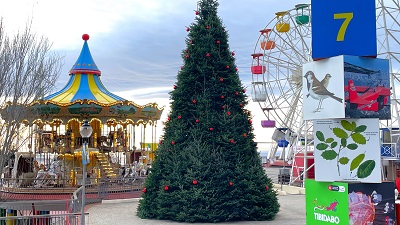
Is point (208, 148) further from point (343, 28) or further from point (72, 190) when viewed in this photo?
point (72, 190)

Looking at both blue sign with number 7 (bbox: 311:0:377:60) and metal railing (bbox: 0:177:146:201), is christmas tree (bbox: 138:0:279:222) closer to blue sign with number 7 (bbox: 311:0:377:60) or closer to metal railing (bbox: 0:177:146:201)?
blue sign with number 7 (bbox: 311:0:377:60)

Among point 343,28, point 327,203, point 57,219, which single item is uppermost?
point 343,28

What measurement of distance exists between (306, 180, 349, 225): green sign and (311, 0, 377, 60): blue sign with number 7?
193cm

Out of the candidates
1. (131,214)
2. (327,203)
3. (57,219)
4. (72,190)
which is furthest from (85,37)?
(327,203)

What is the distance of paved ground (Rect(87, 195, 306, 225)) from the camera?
13069 millimetres

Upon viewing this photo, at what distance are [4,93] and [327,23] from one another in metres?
15.1

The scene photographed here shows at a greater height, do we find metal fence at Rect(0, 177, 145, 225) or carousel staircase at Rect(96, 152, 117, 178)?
carousel staircase at Rect(96, 152, 117, 178)

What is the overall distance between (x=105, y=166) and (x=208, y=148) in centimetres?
1354

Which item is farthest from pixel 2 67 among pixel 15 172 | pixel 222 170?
pixel 222 170

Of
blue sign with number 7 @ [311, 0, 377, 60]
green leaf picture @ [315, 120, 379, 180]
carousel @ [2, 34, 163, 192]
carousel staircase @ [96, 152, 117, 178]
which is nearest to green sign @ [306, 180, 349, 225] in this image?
green leaf picture @ [315, 120, 379, 180]

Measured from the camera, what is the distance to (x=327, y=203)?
777cm

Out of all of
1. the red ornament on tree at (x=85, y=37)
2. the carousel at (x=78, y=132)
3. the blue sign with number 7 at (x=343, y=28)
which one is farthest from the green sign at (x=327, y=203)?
the red ornament on tree at (x=85, y=37)

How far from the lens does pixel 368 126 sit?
7.51 metres

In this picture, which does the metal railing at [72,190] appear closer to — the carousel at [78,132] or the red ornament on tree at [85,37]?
the carousel at [78,132]
